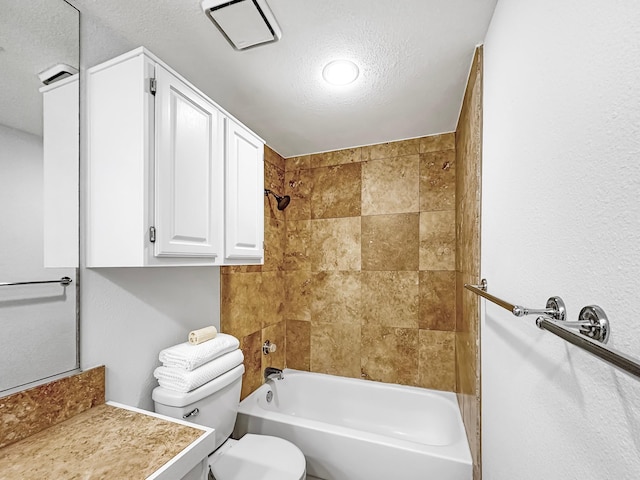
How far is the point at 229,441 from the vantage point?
5.43ft

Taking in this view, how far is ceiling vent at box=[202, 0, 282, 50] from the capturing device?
3.63 ft

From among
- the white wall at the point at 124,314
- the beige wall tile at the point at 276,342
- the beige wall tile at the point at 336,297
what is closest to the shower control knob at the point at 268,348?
the beige wall tile at the point at 276,342

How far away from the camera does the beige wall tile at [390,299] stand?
2324 millimetres

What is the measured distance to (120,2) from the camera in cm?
112

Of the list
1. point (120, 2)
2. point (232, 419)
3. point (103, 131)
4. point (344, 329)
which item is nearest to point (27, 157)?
point (103, 131)

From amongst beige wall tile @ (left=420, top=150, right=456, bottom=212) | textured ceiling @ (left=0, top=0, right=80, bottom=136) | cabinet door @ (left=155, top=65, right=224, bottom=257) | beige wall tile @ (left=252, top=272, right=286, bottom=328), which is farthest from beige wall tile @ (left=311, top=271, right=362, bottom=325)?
textured ceiling @ (left=0, top=0, right=80, bottom=136)

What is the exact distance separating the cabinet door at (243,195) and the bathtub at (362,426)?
1.11m

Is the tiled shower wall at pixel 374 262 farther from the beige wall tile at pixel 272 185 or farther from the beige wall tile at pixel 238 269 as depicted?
the beige wall tile at pixel 238 269

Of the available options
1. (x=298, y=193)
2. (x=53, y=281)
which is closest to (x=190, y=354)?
Result: (x=53, y=281)

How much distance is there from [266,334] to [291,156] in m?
1.65

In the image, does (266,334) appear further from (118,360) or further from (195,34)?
(195,34)

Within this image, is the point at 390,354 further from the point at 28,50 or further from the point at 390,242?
the point at 28,50

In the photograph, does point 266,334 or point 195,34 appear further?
point 266,334

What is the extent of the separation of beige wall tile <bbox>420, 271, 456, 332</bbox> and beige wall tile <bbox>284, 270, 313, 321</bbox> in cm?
98
